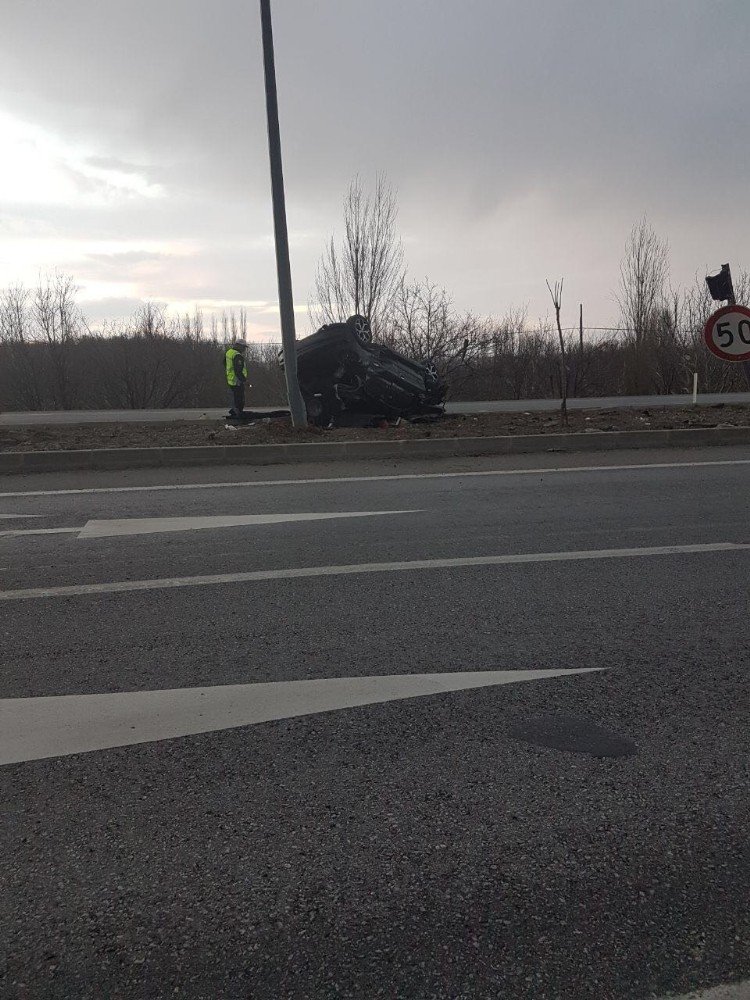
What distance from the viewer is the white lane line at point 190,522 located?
21.6 ft

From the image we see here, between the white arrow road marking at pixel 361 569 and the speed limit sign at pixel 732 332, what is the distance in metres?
6.64

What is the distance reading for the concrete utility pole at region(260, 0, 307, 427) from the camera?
12773 millimetres

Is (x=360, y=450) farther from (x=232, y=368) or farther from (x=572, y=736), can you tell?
(x=572, y=736)

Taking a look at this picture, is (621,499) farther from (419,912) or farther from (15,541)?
(419,912)

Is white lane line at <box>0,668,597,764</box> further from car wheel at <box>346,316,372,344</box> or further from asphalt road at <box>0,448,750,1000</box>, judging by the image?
car wheel at <box>346,316,372,344</box>

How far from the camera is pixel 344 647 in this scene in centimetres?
382

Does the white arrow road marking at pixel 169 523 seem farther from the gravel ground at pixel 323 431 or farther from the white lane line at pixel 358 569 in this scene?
the gravel ground at pixel 323 431

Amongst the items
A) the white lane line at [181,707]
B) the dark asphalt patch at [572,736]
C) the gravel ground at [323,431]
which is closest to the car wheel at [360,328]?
the gravel ground at [323,431]

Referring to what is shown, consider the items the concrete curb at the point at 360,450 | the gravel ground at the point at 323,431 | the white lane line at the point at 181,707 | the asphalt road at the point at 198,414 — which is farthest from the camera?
the asphalt road at the point at 198,414

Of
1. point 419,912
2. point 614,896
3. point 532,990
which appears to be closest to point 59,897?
point 419,912

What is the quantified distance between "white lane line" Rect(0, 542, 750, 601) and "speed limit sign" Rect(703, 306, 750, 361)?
665 centimetres

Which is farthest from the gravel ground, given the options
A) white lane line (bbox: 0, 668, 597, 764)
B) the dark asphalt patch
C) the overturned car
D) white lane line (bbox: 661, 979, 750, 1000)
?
white lane line (bbox: 661, 979, 750, 1000)

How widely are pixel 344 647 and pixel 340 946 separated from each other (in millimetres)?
1937

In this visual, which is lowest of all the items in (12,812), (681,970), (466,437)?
(681,970)
